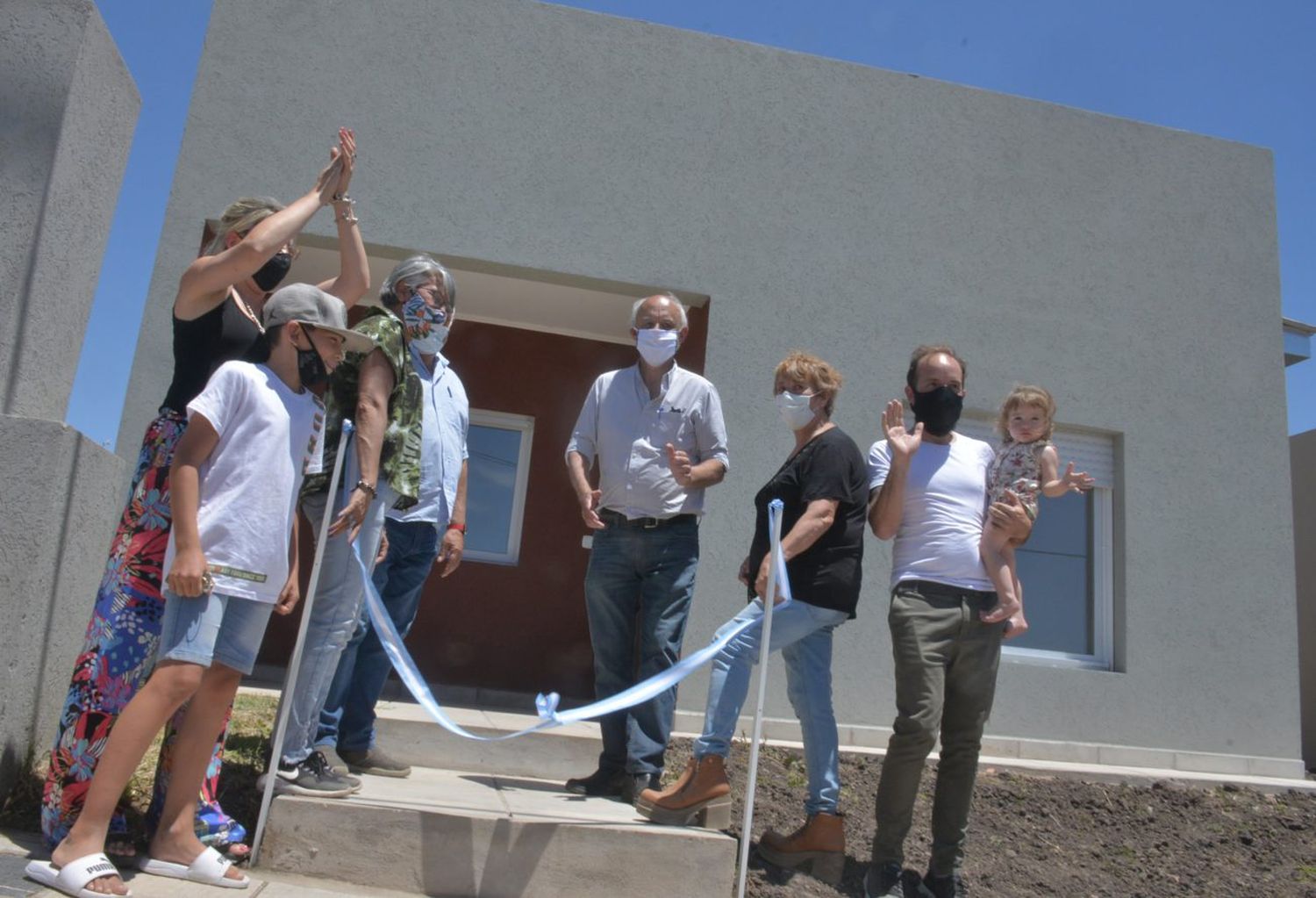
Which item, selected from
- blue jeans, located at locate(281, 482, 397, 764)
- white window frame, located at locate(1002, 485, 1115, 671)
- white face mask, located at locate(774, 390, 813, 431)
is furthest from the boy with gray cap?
white window frame, located at locate(1002, 485, 1115, 671)

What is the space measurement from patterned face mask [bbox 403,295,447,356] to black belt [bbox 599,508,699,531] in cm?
98

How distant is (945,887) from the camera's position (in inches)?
159

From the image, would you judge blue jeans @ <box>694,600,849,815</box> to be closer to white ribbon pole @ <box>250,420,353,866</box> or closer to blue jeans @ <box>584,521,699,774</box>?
blue jeans @ <box>584,521,699,774</box>

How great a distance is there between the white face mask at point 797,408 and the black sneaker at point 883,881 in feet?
5.55

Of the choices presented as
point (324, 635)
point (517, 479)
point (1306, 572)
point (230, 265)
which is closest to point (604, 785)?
point (324, 635)

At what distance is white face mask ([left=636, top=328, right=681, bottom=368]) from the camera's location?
4375mm

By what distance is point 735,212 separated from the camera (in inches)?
263

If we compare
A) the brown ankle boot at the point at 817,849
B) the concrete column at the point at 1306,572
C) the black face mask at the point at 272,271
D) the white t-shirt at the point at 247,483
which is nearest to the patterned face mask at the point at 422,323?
the black face mask at the point at 272,271

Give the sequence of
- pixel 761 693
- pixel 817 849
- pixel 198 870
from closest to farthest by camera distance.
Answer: pixel 198 870 < pixel 761 693 < pixel 817 849

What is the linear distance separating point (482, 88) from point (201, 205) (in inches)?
71.4

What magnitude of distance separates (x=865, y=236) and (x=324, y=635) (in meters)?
4.60

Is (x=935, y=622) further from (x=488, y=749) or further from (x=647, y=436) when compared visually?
(x=488, y=749)

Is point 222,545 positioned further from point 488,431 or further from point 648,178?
point 488,431

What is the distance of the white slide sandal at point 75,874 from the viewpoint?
2807mm
